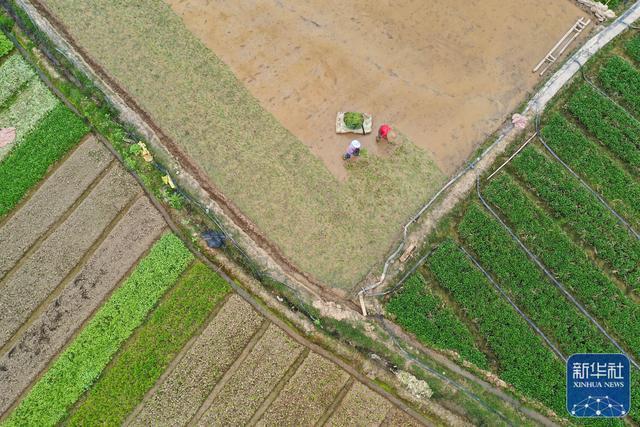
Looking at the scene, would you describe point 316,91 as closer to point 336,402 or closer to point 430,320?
point 430,320

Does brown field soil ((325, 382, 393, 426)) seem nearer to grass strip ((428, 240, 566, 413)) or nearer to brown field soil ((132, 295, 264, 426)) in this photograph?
brown field soil ((132, 295, 264, 426))

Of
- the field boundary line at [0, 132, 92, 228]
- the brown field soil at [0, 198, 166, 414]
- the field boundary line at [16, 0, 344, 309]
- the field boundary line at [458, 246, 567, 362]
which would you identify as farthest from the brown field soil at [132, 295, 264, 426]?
the field boundary line at [458, 246, 567, 362]

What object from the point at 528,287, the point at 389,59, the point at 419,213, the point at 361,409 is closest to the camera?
the point at 361,409

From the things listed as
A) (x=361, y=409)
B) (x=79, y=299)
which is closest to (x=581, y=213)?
(x=361, y=409)

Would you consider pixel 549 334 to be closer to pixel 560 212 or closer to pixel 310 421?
pixel 560 212

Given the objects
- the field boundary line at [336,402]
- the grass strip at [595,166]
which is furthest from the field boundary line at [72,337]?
the grass strip at [595,166]

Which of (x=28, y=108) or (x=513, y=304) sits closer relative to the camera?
(x=513, y=304)
